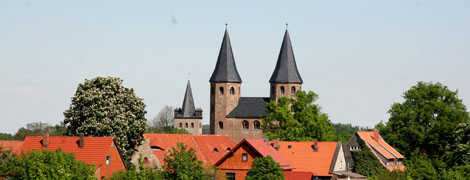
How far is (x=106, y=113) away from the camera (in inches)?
2502

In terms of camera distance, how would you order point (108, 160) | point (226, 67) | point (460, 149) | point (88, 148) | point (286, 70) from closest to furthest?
point (88, 148), point (108, 160), point (460, 149), point (286, 70), point (226, 67)

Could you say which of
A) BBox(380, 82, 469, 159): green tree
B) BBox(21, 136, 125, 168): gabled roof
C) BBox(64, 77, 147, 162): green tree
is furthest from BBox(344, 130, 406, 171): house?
BBox(21, 136, 125, 168): gabled roof

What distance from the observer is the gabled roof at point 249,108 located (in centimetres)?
12538

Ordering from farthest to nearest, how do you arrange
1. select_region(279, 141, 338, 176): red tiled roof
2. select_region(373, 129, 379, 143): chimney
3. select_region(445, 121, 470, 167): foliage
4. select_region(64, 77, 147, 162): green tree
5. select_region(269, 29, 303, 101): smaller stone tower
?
select_region(269, 29, 303, 101): smaller stone tower, select_region(373, 129, 379, 143): chimney, select_region(279, 141, 338, 176): red tiled roof, select_region(445, 121, 470, 167): foliage, select_region(64, 77, 147, 162): green tree

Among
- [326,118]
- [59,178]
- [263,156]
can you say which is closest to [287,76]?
[326,118]

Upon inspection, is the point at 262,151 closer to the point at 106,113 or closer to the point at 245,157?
the point at 245,157

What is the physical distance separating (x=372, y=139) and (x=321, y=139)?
6599mm

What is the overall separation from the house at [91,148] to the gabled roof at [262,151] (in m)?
9.53

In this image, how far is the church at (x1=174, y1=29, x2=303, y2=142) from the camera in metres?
123

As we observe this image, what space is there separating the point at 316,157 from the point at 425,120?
61.0ft

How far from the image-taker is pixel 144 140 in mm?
67500

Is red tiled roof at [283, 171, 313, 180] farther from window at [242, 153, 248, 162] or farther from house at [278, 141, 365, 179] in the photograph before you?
house at [278, 141, 365, 179]

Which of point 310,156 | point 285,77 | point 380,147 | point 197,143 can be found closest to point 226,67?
point 285,77

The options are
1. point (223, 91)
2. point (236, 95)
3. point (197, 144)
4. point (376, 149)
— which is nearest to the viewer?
point (197, 144)
